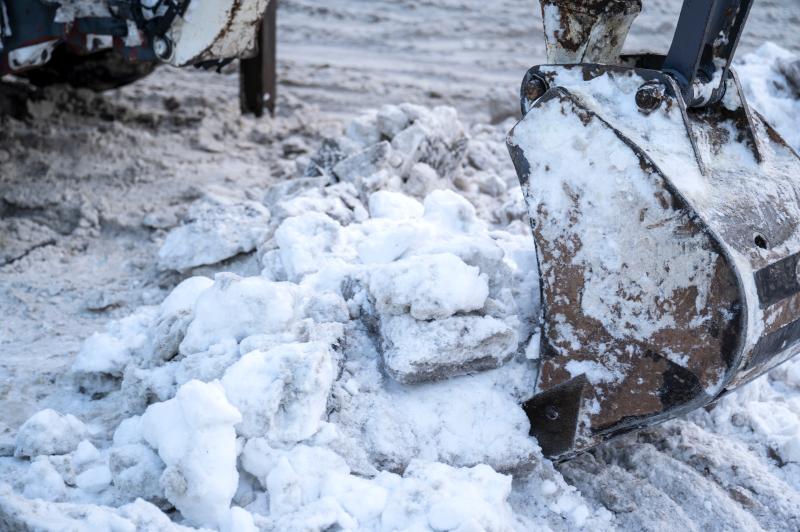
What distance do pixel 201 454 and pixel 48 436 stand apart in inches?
16.7

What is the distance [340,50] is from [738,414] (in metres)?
4.16

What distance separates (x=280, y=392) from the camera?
1734mm

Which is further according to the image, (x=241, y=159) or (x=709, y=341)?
(x=241, y=159)

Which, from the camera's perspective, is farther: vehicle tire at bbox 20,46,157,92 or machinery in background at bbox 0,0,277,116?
vehicle tire at bbox 20,46,157,92

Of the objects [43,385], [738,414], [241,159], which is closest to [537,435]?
[738,414]

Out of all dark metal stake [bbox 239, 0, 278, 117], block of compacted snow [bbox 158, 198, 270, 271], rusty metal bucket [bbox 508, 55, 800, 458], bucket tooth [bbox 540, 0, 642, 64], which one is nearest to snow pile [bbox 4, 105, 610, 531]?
rusty metal bucket [bbox 508, 55, 800, 458]

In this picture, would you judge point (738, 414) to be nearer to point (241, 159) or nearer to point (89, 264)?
point (89, 264)

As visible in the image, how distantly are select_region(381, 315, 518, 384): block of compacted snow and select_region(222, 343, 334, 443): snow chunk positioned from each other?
17cm

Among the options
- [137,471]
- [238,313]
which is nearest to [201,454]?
[137,471]

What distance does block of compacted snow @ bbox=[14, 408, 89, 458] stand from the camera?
1841 mm

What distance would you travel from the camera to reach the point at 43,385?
7.48 ft

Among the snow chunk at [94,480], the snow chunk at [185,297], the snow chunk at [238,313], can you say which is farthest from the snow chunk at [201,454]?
the snow chunk at [185,297]

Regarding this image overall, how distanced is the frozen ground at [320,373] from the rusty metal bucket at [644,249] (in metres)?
0.16

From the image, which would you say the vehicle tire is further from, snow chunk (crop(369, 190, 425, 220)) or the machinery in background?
snow chunk (crop(369, 190, 425, 220))
